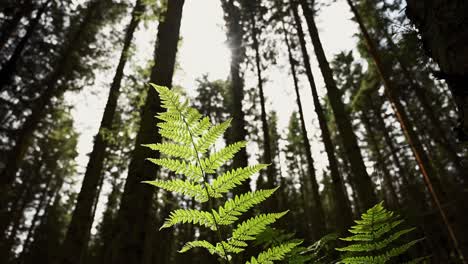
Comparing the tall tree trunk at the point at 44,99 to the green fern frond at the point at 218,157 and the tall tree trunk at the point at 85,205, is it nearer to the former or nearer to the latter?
the tall tree trunk at the point at 85,205

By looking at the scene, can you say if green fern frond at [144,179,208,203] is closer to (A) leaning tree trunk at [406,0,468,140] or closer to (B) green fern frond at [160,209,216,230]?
(B) green fern frond at [160,209,216,230]

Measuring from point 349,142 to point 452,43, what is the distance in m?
5.48

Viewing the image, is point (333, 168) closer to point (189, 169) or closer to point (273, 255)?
point (273, 255)

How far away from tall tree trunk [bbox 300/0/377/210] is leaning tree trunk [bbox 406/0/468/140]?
501cm

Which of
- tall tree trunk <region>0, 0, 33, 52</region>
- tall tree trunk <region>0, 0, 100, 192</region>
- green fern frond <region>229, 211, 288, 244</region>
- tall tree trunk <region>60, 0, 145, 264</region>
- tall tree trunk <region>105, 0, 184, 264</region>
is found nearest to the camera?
green fern frond <region>229, 211, 288, 244</region>

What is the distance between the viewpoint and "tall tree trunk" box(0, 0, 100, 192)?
34.4ft

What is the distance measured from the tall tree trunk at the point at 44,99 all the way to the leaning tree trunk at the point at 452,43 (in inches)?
499

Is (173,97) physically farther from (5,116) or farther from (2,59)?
(5,116)

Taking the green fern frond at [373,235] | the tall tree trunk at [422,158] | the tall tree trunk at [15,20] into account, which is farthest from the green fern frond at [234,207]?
the tall tree trunk at [15,20]

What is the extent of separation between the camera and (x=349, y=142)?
21.9ft

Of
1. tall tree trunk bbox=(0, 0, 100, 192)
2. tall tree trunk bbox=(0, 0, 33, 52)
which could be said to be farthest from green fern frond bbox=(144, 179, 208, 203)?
tall tree trunk bbox=(0, 0, 33, 52)

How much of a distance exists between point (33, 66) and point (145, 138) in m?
13.1

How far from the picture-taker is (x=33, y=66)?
13.5 metres

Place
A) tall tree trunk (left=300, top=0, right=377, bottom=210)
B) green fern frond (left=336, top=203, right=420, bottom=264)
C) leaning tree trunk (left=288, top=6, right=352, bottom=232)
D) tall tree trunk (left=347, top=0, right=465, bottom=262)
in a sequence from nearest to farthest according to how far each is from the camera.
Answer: green fern frond (left=336, top=203, right=420, bottom=264), tall tree trunk (left=300, top=0, right=377, bottom=210), tall tree trunk (left=347, top=0, right=465, bottom=262), leaning tree trunk (left=288, top=6, right=352, bottom=232)
